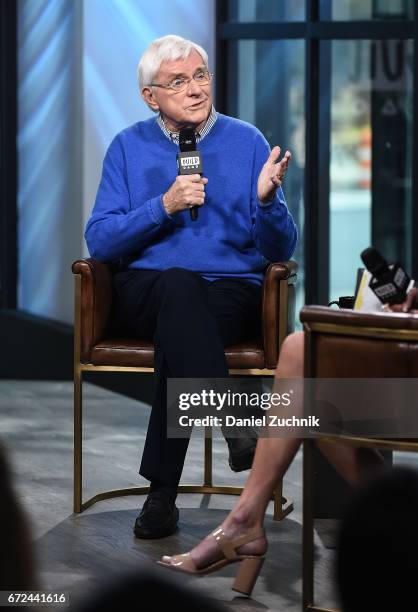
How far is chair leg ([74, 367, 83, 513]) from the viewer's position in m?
3.32

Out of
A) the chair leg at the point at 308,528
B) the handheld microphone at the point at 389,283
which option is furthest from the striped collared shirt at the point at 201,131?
the chair leg at the point at 308,528

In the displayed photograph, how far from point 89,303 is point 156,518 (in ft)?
1.99

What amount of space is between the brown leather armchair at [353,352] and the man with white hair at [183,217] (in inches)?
29.0

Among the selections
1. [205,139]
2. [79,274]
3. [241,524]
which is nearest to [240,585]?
[241,524]

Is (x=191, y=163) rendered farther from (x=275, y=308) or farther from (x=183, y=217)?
(x=275, y=308)

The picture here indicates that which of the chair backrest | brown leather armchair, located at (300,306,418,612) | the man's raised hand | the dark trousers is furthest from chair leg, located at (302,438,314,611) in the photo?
A: the man's raised hand

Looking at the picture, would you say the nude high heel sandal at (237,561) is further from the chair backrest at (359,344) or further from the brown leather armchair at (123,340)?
the brown leather armchair at (123,340)

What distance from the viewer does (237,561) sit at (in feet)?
8.61

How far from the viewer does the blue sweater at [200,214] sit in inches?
132

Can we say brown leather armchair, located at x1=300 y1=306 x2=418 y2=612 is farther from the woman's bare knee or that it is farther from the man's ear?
the man's ear

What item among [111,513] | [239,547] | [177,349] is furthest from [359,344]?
[111,513]

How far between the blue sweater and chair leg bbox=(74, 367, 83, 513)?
0.36 meters

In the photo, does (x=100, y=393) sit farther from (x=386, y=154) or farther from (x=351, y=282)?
(x=386, y=154)

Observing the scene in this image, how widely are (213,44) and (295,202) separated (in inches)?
29.6
